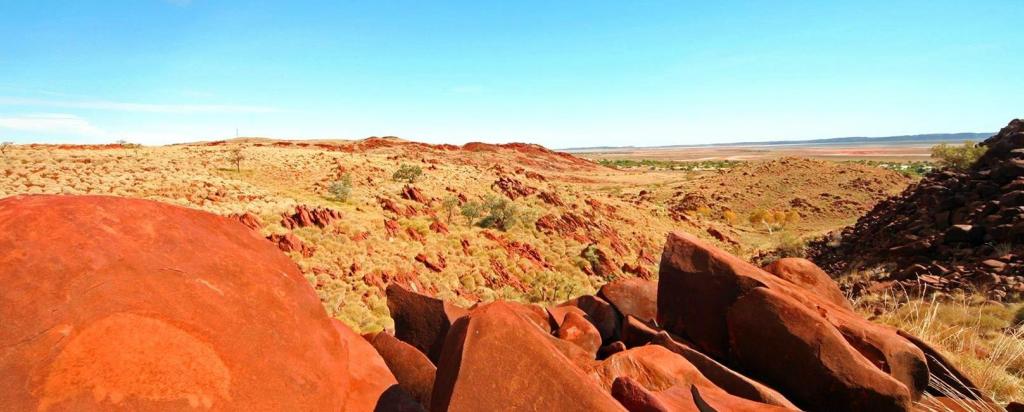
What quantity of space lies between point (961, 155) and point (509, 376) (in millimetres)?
29394

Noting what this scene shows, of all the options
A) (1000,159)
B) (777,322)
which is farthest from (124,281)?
(1000,159)

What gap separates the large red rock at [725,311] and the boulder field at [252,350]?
0.12ft

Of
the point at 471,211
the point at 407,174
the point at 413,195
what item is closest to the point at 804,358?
the point at 471,211

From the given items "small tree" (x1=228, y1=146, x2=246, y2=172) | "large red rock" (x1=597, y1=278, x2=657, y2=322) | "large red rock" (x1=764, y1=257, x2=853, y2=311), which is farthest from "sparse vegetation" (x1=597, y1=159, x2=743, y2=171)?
"large red rock" (x1=597, y1=278, x2=657, y2=322)

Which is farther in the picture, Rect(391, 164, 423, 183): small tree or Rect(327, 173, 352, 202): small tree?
Rect(391, 164, 423, 183): small tree

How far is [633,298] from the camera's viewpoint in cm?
590

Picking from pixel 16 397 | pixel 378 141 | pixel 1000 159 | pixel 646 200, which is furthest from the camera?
pixel 378 141

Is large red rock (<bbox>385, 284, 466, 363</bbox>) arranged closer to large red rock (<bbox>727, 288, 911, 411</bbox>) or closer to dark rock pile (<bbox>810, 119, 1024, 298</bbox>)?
large red rock (<bbox>727, 288, 911, 411</bbox>)

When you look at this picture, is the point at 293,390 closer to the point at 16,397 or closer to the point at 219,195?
the point at 16,397

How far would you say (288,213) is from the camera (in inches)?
806

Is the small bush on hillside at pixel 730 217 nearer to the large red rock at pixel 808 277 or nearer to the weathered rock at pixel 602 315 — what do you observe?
the large red rock at pixel 808 277

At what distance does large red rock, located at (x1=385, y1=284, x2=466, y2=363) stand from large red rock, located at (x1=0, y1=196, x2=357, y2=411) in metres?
1.74

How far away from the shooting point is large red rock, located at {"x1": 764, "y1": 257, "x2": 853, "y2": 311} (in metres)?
5.77

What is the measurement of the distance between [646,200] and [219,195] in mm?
38999
